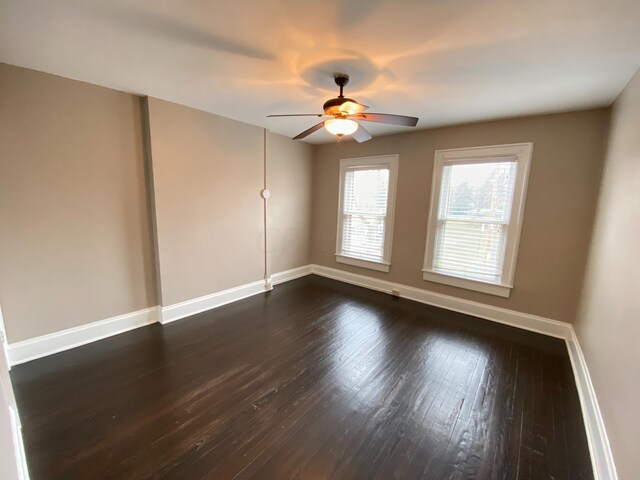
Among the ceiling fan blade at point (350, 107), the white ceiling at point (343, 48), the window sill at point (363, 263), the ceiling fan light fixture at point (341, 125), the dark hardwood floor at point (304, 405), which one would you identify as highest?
the white ceiling at point (343, 48)

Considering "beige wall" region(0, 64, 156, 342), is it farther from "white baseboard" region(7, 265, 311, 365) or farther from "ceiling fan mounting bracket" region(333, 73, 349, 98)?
"ceiling fan mounting bracket" region(333, 73, 349, 98)

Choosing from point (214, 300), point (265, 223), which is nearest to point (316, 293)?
point (265, 223)

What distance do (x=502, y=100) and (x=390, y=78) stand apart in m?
1.23

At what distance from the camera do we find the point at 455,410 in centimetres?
192

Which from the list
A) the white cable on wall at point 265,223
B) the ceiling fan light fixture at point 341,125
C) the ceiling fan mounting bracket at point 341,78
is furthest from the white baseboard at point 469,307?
the ceiling fan mounting bracket at point 341,78

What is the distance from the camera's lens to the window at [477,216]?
10.3 feet

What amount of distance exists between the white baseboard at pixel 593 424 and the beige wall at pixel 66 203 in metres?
3.92

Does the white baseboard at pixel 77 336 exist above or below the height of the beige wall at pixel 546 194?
below

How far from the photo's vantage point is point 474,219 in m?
3.42

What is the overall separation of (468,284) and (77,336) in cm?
441

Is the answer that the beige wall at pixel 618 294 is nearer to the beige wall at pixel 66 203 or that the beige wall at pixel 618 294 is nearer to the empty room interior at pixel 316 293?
the empty room interior at pixel 316 293

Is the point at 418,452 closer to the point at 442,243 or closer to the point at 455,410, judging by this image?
the point at 455,410

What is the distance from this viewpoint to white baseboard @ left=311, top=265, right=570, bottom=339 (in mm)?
3020

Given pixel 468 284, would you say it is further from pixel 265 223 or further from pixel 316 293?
pixel 265 223
